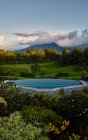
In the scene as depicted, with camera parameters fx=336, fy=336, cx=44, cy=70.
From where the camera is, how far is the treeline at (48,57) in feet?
189

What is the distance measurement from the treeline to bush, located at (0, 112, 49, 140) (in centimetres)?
4520

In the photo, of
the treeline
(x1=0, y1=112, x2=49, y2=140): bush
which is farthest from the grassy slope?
(x1=0, y1=112, x2=49, y2=140): bush

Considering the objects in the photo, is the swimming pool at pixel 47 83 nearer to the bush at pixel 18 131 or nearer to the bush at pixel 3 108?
the bush at pixel 3 108

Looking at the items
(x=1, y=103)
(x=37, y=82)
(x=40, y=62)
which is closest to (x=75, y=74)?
(x=37, y=82)

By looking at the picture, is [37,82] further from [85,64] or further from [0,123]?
[0,123]

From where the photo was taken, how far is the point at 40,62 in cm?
6806

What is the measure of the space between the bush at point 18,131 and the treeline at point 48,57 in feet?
148

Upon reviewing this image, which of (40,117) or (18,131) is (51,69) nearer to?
(40,117)

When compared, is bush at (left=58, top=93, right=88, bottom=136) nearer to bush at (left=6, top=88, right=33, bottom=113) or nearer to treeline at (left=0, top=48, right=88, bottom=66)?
bush at (left=6, top=88, right=33, bottom=113)

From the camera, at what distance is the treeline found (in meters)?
57.5

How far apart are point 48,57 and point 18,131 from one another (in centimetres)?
6169

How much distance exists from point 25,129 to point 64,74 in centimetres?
4025

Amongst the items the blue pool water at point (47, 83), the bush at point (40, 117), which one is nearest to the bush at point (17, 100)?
the bush at point (40, 117)

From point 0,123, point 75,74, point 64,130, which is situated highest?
point 0,123
